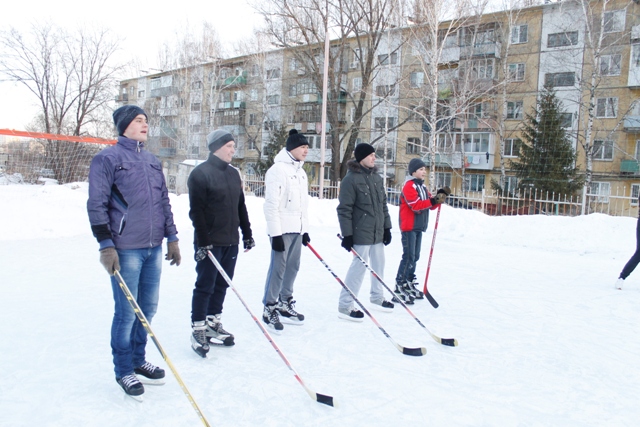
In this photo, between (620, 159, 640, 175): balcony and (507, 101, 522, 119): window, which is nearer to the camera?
(620, 159, 640, 175): balcony

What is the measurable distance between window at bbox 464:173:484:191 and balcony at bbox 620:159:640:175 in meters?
6.74

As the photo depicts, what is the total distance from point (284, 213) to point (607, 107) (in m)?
24.3

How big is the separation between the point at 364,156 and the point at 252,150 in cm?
3292

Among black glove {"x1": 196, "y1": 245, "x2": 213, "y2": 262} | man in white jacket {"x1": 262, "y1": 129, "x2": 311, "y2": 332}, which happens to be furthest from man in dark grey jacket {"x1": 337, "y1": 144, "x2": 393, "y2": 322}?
black glove {"x1": 196, "y1": 245, "x2": 213, "y2": 262}

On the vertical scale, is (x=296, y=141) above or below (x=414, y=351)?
above

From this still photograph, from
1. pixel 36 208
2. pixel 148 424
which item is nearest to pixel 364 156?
pixel 148 424

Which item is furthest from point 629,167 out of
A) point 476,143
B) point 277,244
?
point 277,244

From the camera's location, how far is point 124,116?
290 cm

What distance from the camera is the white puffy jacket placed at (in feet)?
13.4

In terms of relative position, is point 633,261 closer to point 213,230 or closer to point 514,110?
point 213,230

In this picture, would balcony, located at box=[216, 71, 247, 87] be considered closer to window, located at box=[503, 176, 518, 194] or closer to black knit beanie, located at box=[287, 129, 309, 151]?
window, located at box=[503, 176, 518, 194]

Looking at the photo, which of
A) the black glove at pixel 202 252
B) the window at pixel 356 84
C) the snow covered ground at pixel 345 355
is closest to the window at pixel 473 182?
the window at pixel 356 84

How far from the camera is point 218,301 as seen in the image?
12.4ft

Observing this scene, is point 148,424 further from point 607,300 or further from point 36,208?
point 36,208
